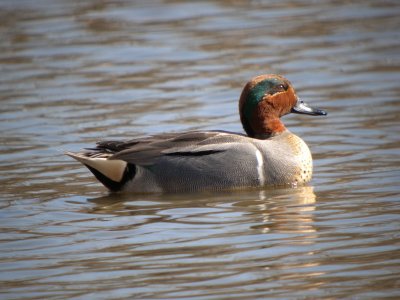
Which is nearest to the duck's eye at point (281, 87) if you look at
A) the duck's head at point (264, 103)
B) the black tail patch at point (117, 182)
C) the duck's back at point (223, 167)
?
the duck's head at point (264, 103)

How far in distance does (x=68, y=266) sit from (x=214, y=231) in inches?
42.8

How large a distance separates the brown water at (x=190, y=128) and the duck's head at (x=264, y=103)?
0.59 meters

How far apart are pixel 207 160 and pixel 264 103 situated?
0.71m

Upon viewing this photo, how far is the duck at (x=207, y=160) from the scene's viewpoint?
848 centimetres

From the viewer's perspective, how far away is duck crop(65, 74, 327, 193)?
848 cm

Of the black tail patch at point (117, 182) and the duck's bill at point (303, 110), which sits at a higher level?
the duck's bill at point (303, 110)

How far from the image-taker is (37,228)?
7.51 m

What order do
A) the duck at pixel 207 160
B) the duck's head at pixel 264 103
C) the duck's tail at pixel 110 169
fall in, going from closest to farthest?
the duck at pixel 207 160 < the duck's tail at pixel 110 169 < the duck's head at pixel 264 103

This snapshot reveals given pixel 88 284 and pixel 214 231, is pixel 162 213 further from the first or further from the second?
pixel 88 284

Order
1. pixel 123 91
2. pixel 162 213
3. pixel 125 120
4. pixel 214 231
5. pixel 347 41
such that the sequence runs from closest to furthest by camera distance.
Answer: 1. pixel 214 231
2. pixel 162 213
3. pixel 125 120
4. pixel 123 91
5. pixel 347 41

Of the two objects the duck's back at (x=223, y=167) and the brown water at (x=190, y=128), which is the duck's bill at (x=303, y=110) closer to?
the brown water at (x=190, y=128)

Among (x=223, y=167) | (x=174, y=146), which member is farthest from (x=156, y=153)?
(x=223, y=167)

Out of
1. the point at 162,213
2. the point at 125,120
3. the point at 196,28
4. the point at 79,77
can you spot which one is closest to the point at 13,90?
the point at 79,77

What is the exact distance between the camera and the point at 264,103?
882 cm
